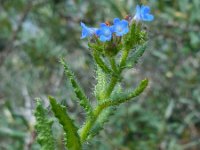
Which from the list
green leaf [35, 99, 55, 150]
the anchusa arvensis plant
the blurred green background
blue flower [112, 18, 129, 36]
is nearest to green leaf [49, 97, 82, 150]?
the anchusa arvensis plant

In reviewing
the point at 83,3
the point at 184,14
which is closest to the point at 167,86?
the point at 184,14

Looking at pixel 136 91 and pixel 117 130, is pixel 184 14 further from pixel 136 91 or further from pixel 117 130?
pixel 136 91

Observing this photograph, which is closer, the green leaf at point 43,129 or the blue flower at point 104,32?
the blue flower at point 104,32

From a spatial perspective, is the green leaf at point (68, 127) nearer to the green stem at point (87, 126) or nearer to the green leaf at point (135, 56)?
the green stem at point (87, 126)

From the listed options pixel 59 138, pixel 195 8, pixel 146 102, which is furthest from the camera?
pixel 146 102

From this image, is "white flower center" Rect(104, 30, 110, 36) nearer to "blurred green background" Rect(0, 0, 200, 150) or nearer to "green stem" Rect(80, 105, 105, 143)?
"green stem" Rect(80, 105, 105, 143)

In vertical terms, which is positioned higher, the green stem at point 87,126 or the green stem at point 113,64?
the green stem at point 113,64

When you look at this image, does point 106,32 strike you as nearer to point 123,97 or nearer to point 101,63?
point 101,63

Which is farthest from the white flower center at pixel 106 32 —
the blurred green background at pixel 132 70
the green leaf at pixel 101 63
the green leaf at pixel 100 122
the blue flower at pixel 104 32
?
the blurred green background at pixel 132 70
